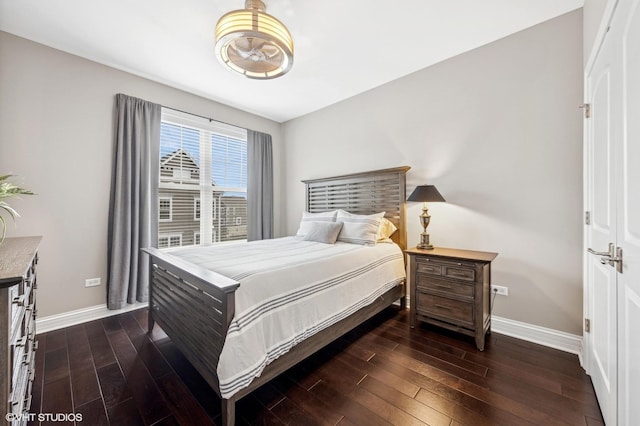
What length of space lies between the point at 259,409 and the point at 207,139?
3451 millimetres

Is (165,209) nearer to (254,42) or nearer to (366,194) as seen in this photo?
(254,42)

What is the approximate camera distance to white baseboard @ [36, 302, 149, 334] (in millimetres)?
2453

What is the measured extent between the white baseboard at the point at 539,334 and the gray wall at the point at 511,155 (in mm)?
51

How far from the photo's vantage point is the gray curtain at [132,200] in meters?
2.82

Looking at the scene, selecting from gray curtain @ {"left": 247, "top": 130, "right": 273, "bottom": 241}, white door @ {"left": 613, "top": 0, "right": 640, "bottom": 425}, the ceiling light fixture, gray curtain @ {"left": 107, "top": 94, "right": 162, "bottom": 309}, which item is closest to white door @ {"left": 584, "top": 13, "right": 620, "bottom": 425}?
white door @ {"left": 613, "top": 0, "right": 640, "bottom": 425}

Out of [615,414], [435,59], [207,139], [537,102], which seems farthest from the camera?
[207,139]

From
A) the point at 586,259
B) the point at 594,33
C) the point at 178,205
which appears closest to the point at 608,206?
the point at 586,259

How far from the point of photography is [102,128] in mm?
2809

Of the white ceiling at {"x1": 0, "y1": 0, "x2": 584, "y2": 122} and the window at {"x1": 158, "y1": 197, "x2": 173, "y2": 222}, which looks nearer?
the white ceiling at {"x1": 0, "y1": 0, "x2": 584, "y2": 122}

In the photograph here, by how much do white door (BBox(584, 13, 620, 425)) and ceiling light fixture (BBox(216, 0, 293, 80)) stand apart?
6.12ft

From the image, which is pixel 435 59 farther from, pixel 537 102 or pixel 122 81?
pixel 122 81

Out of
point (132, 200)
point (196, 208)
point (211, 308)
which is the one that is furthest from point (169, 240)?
point (211, 308)

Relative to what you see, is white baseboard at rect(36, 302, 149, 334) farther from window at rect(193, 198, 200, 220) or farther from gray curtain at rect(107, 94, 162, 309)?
window at rect(193, 198, 200, 220)

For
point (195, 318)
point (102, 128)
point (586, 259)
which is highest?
point (102, 128)
